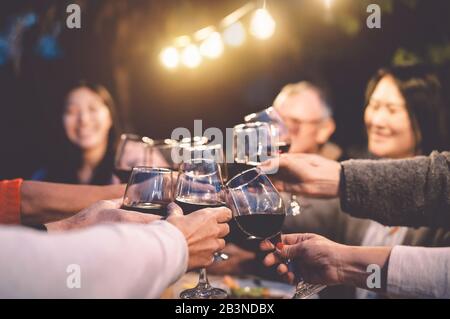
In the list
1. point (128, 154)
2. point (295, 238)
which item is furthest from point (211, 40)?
point (295, 238)

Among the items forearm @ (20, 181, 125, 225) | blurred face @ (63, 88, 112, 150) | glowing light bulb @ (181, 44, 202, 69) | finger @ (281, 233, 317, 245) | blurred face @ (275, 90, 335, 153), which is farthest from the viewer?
glowing light bulb @ (181, 44, 202, 69)

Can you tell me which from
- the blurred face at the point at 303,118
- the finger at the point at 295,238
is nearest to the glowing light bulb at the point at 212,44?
the blurred face at the point at 303,118

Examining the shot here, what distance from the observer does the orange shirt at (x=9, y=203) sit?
1.68 meters

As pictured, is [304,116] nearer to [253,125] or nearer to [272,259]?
[253,125]

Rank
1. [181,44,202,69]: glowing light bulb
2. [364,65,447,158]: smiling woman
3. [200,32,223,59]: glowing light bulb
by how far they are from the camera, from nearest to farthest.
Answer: [364,65,447,158]: smiling woman
[200,32,223,59]: glowing light bulb
[181,44,202,69]: glowing light bulb

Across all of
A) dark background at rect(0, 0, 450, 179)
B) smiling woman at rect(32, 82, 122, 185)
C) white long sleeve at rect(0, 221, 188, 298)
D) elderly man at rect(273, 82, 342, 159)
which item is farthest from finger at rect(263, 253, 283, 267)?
dark background at rect(0, 0, 450, 179)

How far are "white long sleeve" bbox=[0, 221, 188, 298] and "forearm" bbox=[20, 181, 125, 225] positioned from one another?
0.89 metres

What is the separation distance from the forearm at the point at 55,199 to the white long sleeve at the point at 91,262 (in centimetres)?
89

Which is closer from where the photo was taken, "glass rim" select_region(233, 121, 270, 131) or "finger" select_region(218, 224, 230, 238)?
"finger" select_region(218, 224, 230, 238)

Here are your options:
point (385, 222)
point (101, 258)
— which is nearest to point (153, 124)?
point (385, 222)

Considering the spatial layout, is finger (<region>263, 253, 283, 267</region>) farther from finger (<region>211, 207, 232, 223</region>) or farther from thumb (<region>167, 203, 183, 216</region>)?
thumb (<region>167, 203, 183, 216</region>)

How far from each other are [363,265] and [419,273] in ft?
0.50

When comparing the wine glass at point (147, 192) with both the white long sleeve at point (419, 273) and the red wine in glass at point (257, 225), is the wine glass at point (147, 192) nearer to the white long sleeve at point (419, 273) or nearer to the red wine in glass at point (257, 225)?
the red wine in glass at point (257, 225)

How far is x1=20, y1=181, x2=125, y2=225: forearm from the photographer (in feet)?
5.68
